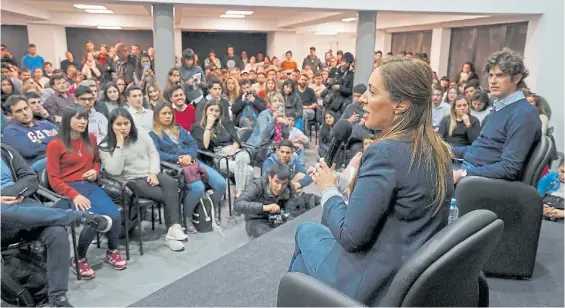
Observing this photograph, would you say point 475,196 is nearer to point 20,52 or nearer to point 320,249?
point 320,249

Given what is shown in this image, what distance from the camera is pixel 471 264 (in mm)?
1170

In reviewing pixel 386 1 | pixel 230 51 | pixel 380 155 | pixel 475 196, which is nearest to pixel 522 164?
pixel 475 196

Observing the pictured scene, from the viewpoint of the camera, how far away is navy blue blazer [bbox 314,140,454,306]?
111 cm

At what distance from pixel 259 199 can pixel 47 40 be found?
32.9ft

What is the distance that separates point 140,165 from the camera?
3.30 m

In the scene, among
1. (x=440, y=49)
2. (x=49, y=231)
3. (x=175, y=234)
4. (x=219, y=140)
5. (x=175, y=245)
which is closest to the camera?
(x=49, y=231)

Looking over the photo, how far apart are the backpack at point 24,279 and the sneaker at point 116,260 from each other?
1.58 feet

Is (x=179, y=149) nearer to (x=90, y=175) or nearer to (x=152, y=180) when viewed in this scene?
(x=152, y=180)

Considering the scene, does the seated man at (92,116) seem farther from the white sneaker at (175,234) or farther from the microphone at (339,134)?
the microphone at (339,134)

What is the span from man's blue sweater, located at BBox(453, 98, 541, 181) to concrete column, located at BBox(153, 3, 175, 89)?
3893mm

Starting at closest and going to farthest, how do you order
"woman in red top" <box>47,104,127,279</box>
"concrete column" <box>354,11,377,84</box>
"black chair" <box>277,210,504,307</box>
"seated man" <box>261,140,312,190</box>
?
"black chair" <box>277,210,504,307</box>, "woman in red top" <box>47,104,127,279</box>, "seated man" <box>261,140,312,190</box>, "concrete column" <box>354,11,377,84</box>

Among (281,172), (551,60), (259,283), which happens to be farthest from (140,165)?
(551,60)

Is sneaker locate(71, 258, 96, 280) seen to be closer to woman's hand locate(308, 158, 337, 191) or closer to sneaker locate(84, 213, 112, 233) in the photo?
sneaker locate(84, 213, 112, 233)

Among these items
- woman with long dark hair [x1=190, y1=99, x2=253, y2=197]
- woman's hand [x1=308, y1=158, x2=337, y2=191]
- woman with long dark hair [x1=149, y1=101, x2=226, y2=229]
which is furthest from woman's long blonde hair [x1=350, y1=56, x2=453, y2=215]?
woman with long dark hair [x1=190, y1=99, x2=253, y2=197]
